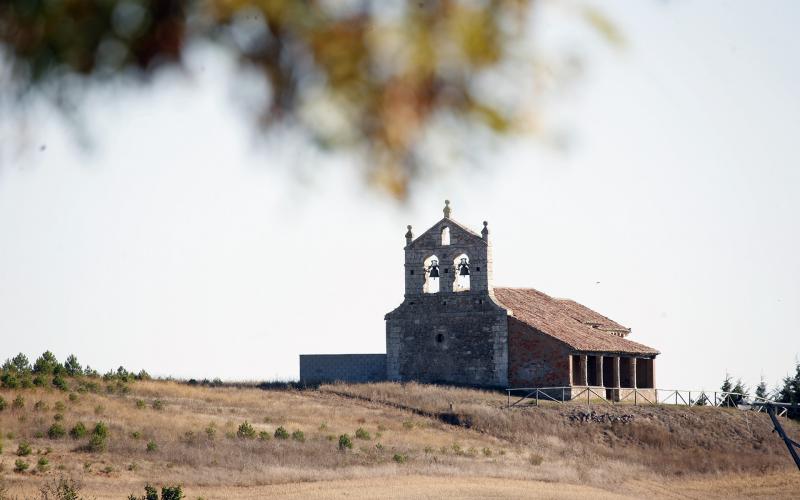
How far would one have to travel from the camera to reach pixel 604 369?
50.5 meters

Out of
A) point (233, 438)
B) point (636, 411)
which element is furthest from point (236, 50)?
point (636, 411)

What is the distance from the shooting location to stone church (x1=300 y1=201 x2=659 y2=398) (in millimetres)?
44812

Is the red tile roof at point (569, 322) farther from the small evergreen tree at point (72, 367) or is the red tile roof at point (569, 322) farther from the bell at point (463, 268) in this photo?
the small evergreen tree at point (72, 367)

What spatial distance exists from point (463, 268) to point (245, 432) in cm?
1537

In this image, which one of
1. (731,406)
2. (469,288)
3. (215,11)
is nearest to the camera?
(215,11)

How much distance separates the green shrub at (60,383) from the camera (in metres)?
39.4

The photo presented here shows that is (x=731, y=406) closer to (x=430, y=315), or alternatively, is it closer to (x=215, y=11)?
(x=430, y=315)

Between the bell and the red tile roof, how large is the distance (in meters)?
2.00

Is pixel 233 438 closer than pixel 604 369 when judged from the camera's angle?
Yes

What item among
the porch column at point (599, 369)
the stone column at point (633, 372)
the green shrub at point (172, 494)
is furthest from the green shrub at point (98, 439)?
the stone column at point (633, 372)

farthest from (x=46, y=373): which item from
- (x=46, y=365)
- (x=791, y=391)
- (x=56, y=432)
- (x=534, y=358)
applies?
(x=791, y=391)

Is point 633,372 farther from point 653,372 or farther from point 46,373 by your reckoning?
point 46,373

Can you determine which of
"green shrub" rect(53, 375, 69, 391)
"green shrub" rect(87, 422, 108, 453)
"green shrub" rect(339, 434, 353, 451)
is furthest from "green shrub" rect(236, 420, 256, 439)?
"green shrub" rect(53, 375, 69, 391)

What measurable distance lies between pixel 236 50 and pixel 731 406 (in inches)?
1965
